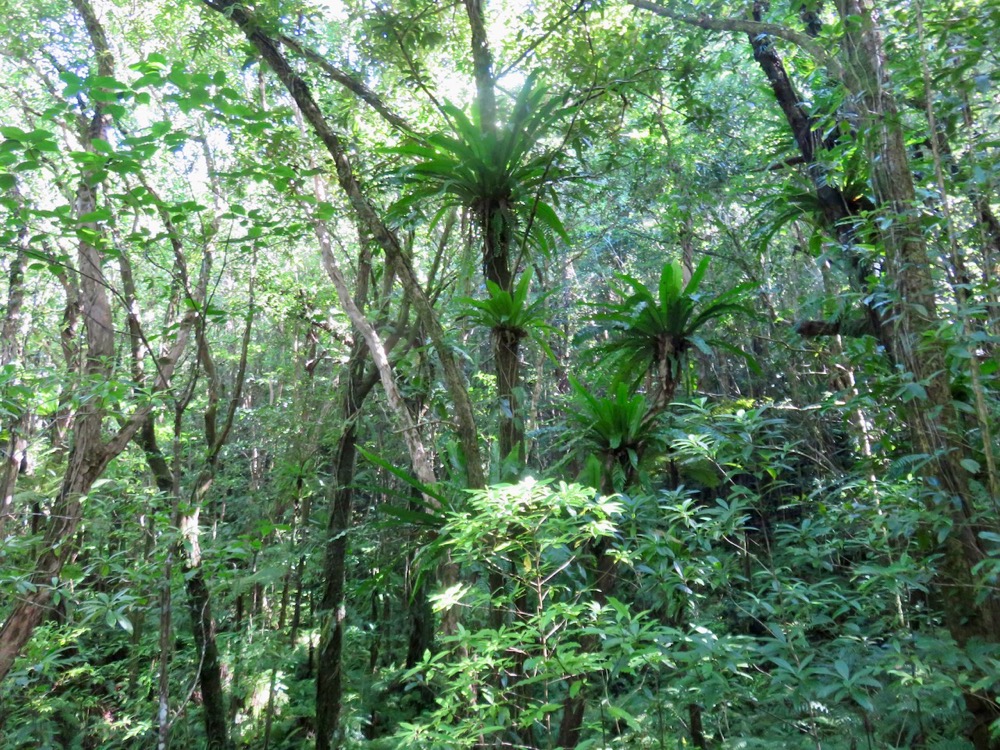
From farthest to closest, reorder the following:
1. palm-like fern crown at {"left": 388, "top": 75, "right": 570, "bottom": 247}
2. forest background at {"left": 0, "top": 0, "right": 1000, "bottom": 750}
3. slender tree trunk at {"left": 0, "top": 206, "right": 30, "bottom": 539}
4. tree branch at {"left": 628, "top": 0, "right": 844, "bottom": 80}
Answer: slender tree trunk at {"left": 0, "top": 206, "right": 30, "bottom": 539} → tree branch at {"left": 628, "top": 0, "right": 844, "bottom": 80} → palm-like fern crown at {"left": 388, "top": 75, "right": 570, "bottom": 247} → forest background at {"left": 0, "top": 0, "right": 1000, "bottom": 750}

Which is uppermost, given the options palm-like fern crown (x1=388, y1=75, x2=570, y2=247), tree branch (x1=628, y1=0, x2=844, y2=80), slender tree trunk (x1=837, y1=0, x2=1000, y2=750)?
tree branch (x1=628, y1=0, x2=844, y2=80)

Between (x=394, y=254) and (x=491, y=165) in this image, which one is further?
(x=394, y=254)

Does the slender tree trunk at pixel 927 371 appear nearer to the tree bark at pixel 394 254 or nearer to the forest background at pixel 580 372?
the forest background at pixel 580 372

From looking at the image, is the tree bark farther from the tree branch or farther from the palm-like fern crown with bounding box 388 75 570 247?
the tree branch

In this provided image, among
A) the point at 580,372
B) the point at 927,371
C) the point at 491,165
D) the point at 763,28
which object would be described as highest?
the point at 763,28

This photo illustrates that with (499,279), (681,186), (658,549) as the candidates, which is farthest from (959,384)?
(681,186)

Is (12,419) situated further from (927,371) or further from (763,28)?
(927,371)

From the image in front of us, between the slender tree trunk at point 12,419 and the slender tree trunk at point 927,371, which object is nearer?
the slender tree trunk at point 927,371

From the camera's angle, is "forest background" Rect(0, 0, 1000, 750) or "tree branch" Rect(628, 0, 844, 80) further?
"tree branch" Rect(628, 0, 844, 80)

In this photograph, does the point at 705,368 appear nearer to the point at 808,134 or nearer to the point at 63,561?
the point at 808,134

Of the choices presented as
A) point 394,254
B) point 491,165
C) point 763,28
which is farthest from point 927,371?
point 394,254

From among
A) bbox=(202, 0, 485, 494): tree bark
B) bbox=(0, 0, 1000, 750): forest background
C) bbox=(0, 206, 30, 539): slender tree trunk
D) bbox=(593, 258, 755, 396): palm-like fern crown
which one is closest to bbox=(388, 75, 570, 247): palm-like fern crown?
bbox=(0, 0, 1000, 750): forest background

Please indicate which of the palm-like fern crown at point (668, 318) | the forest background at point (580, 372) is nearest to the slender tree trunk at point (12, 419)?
the forest background at point (580, 372)

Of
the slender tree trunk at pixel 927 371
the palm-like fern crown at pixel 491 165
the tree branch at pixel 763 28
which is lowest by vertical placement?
the slender tree trunk at pixel 927 371
